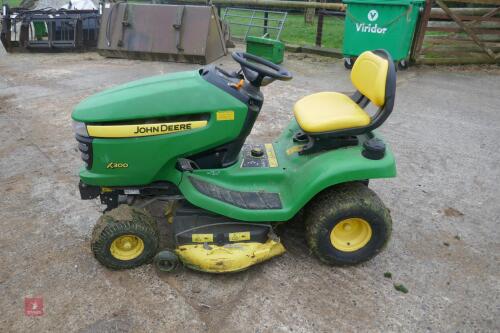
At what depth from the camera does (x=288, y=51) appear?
968 centimetres

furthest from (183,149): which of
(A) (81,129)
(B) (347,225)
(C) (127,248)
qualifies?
(B) (347,225)

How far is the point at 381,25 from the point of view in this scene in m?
7.40

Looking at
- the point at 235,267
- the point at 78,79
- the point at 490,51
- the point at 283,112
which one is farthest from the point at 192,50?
the point at 235,267

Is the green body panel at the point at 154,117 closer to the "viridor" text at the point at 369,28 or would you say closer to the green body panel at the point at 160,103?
the green body panel at the point at 160,103

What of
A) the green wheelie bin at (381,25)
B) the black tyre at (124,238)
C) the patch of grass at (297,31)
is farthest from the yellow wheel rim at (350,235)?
the patch of grass at (297,31)

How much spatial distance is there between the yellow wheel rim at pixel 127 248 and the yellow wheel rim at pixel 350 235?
3.95 feet

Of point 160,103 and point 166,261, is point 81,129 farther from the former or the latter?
point 166,261

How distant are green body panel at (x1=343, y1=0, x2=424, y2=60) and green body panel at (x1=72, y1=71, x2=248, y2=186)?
5666mm

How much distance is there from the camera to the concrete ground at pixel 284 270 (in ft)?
7.85

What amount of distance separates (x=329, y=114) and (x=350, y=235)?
2.60ft

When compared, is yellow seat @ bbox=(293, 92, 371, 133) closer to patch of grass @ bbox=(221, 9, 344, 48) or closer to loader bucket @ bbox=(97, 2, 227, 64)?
loader bucket @ bbox=(97, 2, 227, 64)

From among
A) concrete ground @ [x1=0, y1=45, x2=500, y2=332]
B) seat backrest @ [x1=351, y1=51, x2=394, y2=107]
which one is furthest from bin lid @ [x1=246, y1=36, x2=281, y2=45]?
seat backrest @ [x1=351, y1=51, x2=394, y2=107]

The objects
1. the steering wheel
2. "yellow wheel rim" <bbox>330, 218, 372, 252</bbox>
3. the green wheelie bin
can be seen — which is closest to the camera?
the steering wheel

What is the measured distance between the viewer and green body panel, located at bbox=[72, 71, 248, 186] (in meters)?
2.51
